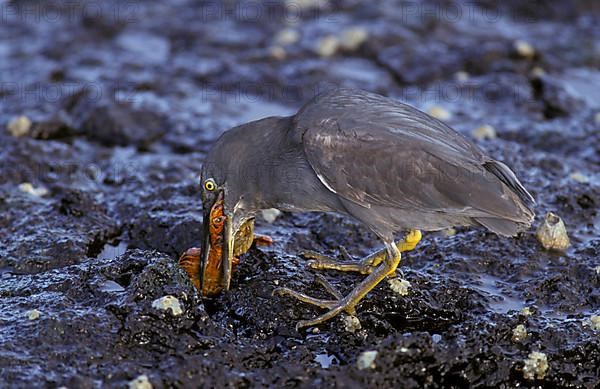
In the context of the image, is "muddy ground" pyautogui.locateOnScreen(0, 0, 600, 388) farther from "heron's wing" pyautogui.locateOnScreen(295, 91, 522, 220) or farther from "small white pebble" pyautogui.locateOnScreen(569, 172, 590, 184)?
"heron's wing" pyautogui.locateOnScreen(295, 91, 522, 220)

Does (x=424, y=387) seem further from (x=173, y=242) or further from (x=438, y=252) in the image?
(x=173, y=242)

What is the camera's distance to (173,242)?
5871 mm

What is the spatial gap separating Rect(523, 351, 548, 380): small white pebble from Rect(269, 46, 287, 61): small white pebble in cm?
507

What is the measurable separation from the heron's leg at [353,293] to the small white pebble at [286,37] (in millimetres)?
4680

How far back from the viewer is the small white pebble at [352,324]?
484cm

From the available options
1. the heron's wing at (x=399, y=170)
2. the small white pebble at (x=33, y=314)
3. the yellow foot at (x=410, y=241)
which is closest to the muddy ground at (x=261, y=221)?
the small white pebble at (x=33, y=314)

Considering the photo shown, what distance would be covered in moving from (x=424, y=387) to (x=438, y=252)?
1331 millimetres

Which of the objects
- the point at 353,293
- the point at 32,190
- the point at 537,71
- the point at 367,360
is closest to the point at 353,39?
the point at 537,71

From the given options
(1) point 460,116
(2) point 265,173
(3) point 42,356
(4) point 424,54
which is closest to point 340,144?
(2) point 265,173

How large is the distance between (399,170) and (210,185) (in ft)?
3.50

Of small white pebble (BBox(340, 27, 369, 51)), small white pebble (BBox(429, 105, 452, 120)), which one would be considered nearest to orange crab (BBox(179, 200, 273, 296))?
small white pebble (BBox(429, 105, 452, 120))

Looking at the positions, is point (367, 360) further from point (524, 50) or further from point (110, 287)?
point (524, 50)

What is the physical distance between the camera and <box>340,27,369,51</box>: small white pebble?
30.5ft

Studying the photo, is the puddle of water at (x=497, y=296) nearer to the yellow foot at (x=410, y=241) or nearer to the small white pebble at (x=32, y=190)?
the yellow foot at (x=410, y=241)
